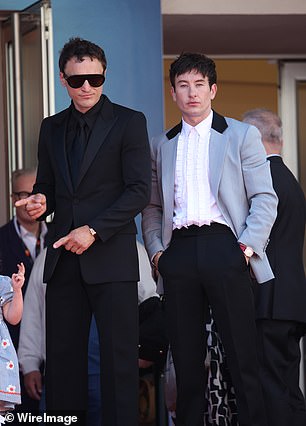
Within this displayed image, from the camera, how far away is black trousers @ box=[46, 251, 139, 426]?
441 cm

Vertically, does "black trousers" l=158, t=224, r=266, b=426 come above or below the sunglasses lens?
below

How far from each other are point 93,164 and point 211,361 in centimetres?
107

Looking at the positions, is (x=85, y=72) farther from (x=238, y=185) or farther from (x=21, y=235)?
(x=21, y=235)

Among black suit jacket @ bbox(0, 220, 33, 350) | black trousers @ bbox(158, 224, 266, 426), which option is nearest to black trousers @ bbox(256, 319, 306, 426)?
black trousers @ bbox(158, 224, 266, 426)

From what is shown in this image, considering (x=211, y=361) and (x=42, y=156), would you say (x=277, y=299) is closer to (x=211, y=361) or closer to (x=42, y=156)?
(x=211, y=361)

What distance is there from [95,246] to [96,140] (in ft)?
1.43

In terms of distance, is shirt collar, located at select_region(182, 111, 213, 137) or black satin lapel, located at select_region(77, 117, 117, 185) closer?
black satin lapel, located at select_region(77, 117, 117, 185)

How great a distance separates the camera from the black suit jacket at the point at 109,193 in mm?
4430

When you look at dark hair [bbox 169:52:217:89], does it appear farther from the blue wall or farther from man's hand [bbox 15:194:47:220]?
the blue wall

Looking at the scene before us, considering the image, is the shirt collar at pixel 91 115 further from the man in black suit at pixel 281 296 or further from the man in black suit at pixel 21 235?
the man in black suit at pixel 21 235

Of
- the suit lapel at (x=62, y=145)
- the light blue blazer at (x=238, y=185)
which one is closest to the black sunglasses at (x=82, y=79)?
the suit lapel at (x=62, y=145)

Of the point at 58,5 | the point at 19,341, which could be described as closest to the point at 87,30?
the point at 58,5

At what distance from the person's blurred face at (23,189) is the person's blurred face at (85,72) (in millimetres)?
2184

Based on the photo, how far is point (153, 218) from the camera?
16.0ft
